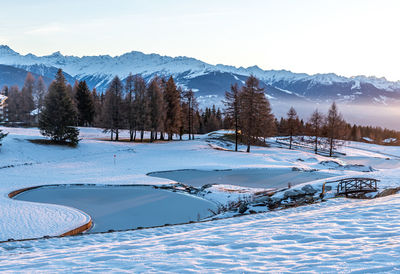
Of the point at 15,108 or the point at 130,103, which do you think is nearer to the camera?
the point at 130,103

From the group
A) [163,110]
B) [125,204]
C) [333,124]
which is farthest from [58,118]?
[333,124]

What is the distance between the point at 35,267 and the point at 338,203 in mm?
12774

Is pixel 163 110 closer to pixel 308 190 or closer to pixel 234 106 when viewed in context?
pixel 234 106

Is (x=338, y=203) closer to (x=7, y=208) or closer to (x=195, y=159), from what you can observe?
(x=7, y=208)

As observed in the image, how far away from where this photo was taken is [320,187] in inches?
743

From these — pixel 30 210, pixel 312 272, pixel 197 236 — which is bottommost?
Result: pixel 30 210

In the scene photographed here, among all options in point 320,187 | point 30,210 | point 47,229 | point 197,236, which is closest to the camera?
point 197,236

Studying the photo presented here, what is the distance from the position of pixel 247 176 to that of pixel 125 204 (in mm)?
14839

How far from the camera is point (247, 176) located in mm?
30406

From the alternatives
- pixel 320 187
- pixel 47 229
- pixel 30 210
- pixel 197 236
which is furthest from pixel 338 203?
pixel 30 210

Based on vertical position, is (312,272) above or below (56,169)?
above

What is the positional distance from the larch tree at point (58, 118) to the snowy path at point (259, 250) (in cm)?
3255

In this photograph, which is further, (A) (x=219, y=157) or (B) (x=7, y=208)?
(A) (x=219, y=157)

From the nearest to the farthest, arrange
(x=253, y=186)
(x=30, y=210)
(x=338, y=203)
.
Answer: (x=338, y=203) → (x=30, y=210) → (x=253, y=186)
